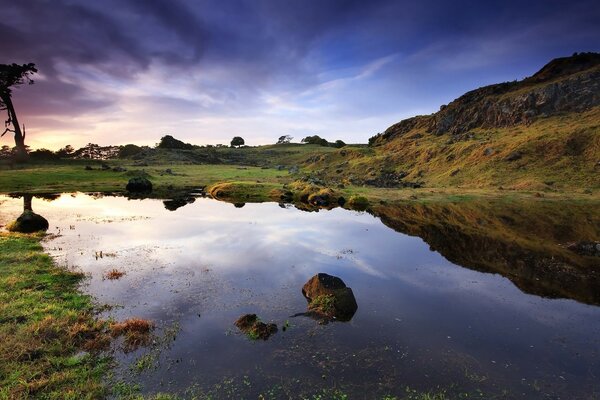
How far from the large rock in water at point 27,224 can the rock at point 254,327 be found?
91.5 feet

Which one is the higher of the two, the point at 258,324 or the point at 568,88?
the point at 568,88

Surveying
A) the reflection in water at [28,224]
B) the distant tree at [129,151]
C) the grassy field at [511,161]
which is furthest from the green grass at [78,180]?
the distant tree at [129,151]

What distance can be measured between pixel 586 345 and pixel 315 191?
4644cm

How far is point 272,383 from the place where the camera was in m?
12.2

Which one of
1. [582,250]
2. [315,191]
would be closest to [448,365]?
[582,250]

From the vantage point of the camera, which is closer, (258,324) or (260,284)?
(258,324)

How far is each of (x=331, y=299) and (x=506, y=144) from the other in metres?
73.3

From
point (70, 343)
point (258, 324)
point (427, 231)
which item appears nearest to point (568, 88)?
point (427, 231)

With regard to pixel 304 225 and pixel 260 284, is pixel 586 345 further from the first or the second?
pixel 304 225

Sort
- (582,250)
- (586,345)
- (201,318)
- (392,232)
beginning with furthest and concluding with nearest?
(392,232)
(582,250)
(201,318)
(586,345)

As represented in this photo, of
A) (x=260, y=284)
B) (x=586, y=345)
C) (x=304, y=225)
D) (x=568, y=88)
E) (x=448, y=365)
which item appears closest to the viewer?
(x=448, y=365)

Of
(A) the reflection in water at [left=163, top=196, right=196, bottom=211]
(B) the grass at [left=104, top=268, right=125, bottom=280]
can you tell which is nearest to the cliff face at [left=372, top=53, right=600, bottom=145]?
(A) the reflection in water at [left=163, top=196, right=196, bottom=211]

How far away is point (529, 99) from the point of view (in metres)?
93.4

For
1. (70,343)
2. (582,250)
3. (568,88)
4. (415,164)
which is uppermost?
(568,88)
